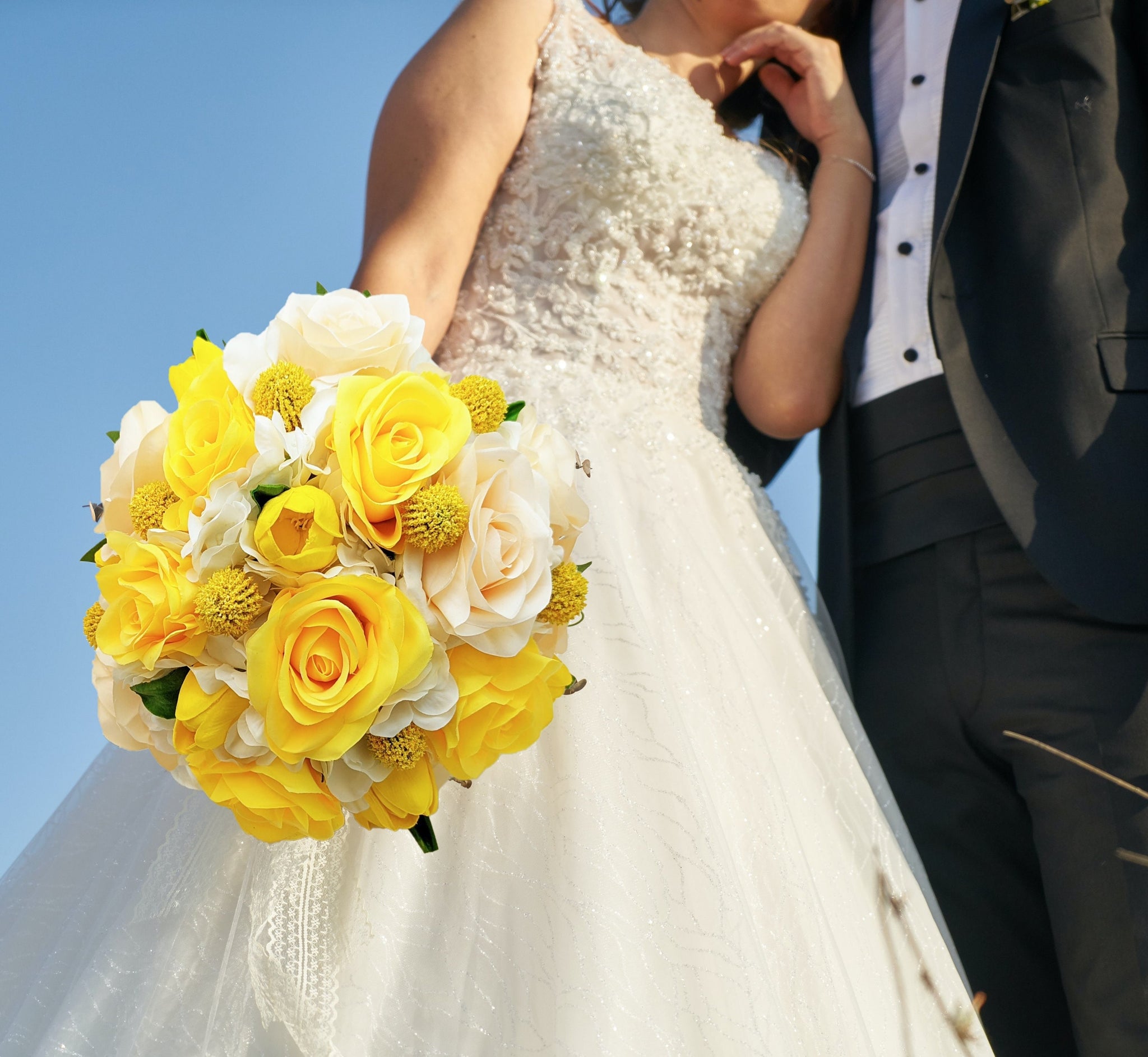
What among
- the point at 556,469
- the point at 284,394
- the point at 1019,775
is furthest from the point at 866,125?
the point at 284,394

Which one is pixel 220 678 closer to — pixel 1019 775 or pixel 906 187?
pixel 1019 775

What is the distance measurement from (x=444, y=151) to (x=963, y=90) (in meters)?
0.82

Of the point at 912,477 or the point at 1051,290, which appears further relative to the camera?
the point at 912,477

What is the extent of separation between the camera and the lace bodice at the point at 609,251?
5.24ft

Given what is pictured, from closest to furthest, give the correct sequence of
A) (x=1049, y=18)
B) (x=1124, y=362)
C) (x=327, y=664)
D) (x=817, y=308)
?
(x=327, y=664) → (x=1124, y=362) → (x=1049, y=18) → (x=817, y=308)

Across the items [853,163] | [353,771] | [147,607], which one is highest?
[147,607]

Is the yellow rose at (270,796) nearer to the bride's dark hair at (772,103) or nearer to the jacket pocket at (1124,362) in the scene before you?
the jacket pocket at (1124,362)

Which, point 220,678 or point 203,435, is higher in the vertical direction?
point 203,435

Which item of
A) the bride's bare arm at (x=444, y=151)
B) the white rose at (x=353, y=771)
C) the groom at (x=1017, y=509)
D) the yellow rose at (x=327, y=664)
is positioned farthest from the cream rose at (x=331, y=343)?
the groom at (x=1017, y=509)

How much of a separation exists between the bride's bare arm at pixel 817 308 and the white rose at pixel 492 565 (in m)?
0.92

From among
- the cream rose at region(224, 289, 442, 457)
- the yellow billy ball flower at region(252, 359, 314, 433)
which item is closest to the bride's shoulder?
the cream rose at region(224, 289, 442, 457)

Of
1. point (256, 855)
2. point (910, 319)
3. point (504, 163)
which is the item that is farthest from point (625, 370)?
point (256, 855)

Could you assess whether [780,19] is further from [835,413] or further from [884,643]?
[884,643]

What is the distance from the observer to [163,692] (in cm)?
90
